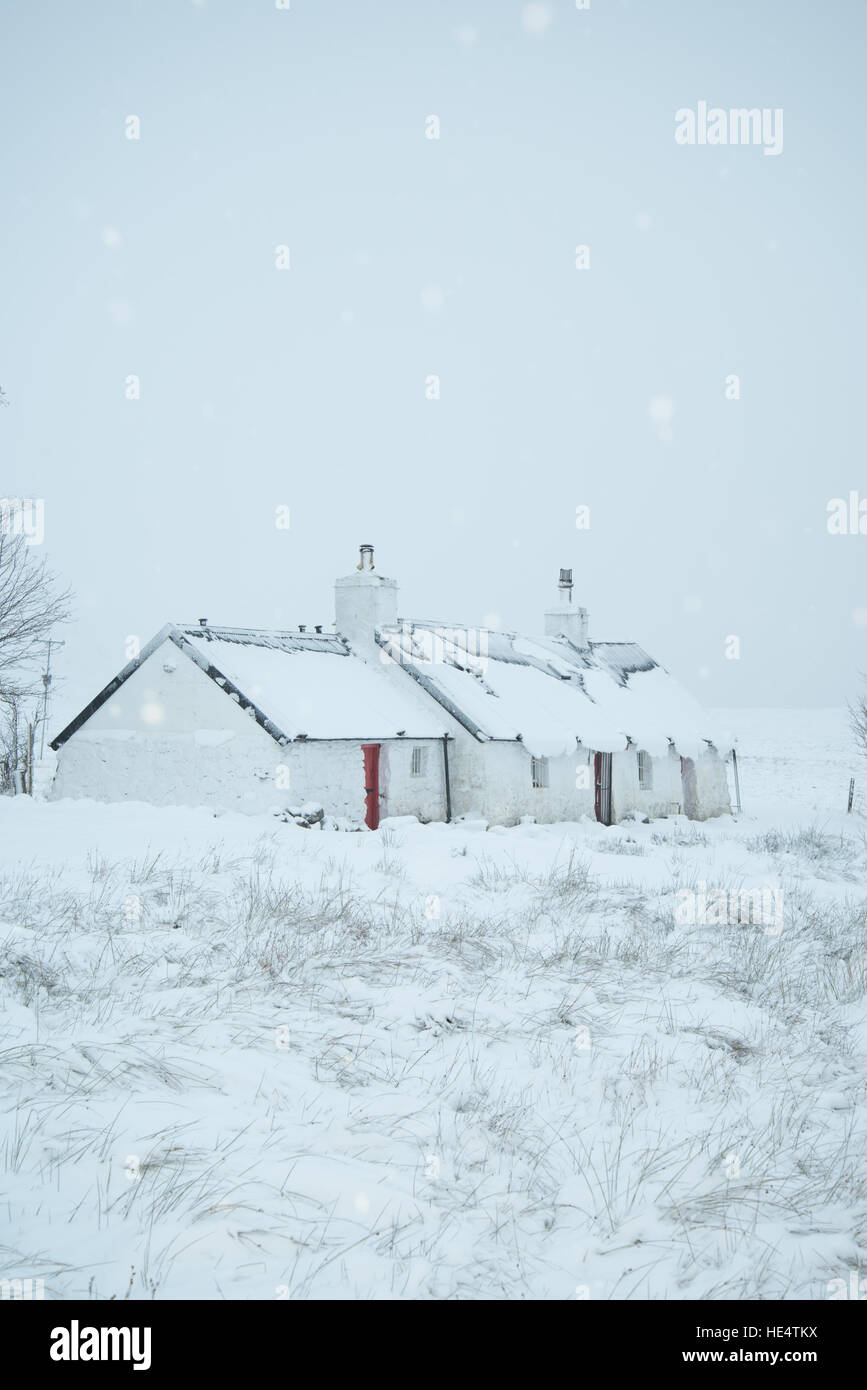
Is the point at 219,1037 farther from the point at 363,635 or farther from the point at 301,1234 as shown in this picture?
the point at 363,635

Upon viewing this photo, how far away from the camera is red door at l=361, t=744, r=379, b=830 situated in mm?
22453

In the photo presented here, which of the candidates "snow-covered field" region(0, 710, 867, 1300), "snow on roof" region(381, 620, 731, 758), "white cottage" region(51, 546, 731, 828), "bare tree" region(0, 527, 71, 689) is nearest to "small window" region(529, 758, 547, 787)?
"white cottage" region(51, 546, 731, 828)

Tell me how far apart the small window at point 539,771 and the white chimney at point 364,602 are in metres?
5.67

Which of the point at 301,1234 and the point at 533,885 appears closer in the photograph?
the point at 301,1234

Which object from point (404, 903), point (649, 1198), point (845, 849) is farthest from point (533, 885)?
point (845, 849)

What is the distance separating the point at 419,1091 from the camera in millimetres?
5625

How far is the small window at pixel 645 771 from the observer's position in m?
30.1

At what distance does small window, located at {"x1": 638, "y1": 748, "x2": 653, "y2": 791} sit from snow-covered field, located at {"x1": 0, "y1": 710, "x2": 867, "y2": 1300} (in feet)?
61.5

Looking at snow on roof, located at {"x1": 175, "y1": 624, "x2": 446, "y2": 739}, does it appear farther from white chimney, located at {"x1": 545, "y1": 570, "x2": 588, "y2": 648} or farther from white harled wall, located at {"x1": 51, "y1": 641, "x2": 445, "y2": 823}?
→ white chimney, located at {"x1": 545, "y1": 570, "x2": 588, "y2": 648}

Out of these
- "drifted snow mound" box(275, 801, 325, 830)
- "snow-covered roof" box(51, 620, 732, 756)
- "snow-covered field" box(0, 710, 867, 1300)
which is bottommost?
"snow-covered field" box(0, 710, 867, 1300)

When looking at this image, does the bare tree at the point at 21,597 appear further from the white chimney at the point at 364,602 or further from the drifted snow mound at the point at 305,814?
the white chimney at the point at 364,602

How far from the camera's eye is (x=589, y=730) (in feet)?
90.1

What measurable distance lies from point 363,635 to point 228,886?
16.1 meters

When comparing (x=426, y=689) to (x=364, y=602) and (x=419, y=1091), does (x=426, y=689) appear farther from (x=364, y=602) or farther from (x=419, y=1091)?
(x=419, y=1091)
